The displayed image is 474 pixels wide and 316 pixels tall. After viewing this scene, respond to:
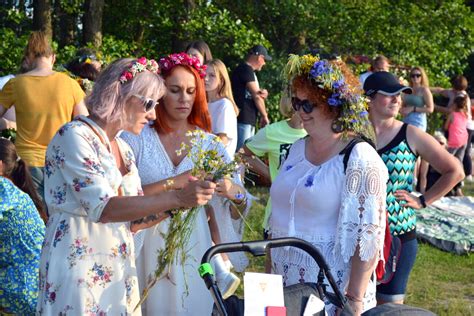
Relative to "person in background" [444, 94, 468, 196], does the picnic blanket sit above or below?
below

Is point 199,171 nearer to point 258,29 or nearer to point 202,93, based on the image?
point 202,93

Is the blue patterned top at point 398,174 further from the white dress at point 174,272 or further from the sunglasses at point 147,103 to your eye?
the sunglasses at point 147,103

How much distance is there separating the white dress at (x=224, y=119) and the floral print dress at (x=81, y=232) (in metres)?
2.93

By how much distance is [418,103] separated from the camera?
1193 centimetres

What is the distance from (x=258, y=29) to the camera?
16656 millimetres

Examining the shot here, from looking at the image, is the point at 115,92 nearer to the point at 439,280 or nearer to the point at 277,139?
the point at 277,139

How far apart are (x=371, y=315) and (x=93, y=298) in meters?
1.19

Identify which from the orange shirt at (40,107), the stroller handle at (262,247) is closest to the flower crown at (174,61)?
the stroller handle at (262,247)

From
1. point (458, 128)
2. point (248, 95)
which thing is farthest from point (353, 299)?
point (458, 128)

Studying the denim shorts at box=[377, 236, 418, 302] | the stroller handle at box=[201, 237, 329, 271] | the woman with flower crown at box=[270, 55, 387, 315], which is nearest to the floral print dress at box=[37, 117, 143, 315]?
the stroller handle at box=[201, 237, 329, 271]

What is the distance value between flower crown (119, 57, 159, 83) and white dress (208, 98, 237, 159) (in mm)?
2644

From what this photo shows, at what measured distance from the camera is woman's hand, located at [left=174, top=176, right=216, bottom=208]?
3438mm

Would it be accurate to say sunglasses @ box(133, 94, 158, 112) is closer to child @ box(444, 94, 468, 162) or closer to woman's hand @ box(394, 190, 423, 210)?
woman's hand @ box(394, 190, 423, 210)

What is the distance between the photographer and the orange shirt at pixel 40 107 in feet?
21.8
